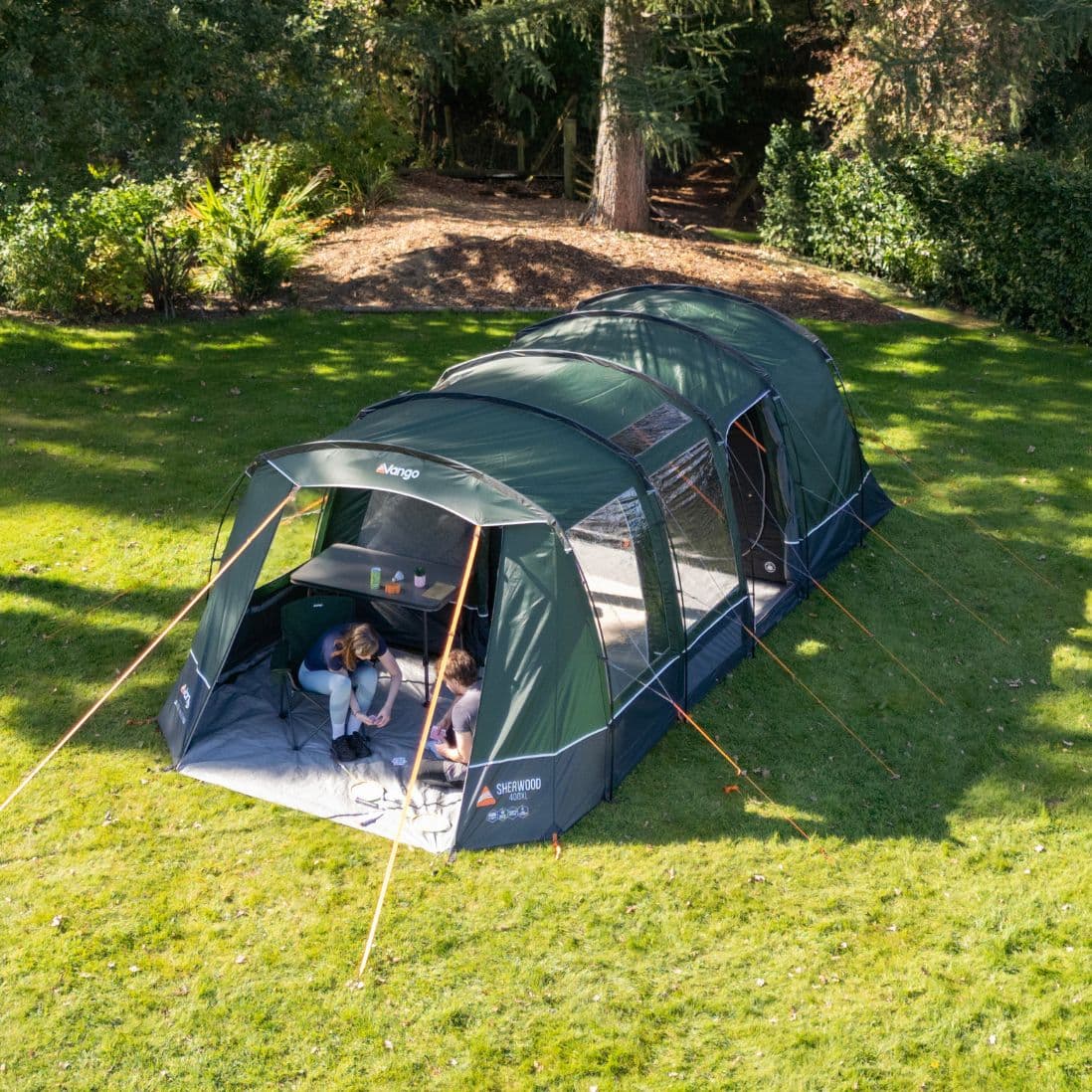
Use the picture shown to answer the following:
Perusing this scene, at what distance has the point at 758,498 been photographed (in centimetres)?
1040

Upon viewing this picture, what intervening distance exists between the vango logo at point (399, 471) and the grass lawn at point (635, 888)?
2239 millimetres

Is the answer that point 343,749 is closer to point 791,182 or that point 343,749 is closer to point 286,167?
point 286,167

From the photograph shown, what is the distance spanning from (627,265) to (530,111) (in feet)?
32.6

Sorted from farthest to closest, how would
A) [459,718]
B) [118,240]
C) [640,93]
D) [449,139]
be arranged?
[449,139] < [118,240] < [640,93] < [459,718]

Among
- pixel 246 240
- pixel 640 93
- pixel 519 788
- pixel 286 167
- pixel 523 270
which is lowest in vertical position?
pixel 519 788

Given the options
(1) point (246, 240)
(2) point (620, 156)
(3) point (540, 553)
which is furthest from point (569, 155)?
(3) point (540, 553)

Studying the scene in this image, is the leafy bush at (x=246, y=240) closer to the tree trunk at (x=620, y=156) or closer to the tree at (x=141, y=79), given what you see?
the tree at (x=141, y=79)

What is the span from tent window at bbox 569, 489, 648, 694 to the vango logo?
3.53 ft

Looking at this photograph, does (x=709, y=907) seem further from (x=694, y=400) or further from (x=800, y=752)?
(x=694, y=400)

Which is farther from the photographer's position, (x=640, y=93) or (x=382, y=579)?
(x=640, y=93)

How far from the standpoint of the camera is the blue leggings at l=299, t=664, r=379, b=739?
8109 mm

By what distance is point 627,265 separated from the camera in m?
18.2

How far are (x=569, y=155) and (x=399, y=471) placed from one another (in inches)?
730

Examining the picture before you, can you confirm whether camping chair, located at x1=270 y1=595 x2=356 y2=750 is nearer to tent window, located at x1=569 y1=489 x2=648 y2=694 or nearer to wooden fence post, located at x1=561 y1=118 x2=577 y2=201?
tent window, located at x1=569 y1=489 x2=648 y2=694
